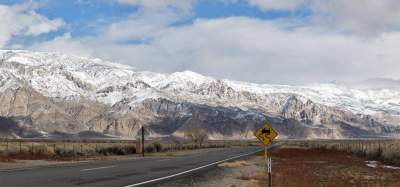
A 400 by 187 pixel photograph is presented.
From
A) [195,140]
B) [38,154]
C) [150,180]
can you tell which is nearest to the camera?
[150,180]

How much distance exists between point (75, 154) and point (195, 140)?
366 feet

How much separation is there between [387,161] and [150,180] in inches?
1393

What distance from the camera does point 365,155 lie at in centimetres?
6506

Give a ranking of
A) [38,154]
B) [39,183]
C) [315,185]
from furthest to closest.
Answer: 1. [38,154]
2. [315,185]
3. [39,183]

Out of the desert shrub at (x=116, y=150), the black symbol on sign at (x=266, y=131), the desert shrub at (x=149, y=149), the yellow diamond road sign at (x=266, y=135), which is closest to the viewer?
the yellow diamond road sign at (x=266, y=135)

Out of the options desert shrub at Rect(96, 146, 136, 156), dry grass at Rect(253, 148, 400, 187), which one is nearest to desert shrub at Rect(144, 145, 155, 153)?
desert shrub at Rect(96, 146, 136, 156)

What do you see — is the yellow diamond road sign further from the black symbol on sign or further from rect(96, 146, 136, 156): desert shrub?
rect(96, 146, 136, 156): desert shrub

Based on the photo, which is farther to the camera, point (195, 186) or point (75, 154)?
point (75, 154)

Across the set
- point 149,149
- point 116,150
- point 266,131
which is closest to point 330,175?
point 266,131

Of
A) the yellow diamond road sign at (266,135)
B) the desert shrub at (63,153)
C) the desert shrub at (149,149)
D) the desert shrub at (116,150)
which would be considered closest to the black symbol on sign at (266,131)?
the yellow diamond road sign at (266,135)

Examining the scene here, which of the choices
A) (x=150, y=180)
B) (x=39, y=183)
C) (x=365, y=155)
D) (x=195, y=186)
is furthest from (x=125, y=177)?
(x=365, y=155)

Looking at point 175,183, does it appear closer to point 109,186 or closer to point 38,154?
point 109,186

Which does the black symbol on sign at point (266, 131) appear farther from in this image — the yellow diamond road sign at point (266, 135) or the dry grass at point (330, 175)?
the dry grass at point (330, 175)

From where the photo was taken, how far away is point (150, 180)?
2327cm
